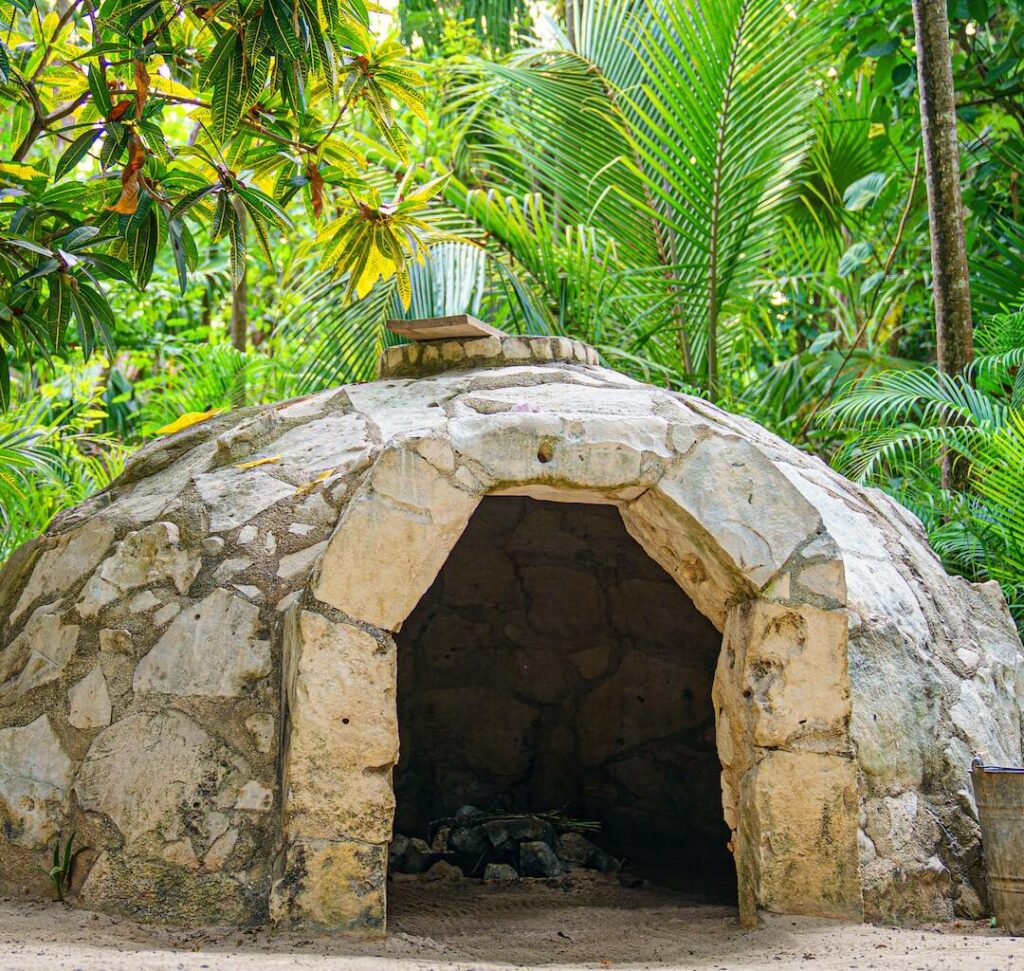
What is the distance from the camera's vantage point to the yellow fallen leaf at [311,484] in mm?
3825

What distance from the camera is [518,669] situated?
18.1ft

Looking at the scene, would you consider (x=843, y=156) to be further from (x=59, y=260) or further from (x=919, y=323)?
(x=59, y=260)

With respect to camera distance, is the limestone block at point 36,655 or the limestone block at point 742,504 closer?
the limestone block at point 742,504

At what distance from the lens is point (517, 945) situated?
11.3ft

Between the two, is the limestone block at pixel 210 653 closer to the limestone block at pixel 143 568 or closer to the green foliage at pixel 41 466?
the limestone block at pixel 143 568

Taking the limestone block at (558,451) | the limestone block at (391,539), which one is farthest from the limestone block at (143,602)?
the limestone block at (558,451)

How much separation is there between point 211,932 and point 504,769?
2.44 metres

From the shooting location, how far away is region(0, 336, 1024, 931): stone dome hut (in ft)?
10.4

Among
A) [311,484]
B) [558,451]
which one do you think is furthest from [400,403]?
[558,451]

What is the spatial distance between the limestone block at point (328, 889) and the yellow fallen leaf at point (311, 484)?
1.15 meters

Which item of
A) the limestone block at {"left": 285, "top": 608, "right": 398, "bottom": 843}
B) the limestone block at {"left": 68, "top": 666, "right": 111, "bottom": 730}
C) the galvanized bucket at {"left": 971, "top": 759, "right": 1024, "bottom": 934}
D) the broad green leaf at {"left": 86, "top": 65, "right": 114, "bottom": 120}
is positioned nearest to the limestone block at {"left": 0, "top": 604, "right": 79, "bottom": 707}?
the limestone block at {"left": 68, "top": 666, "right": 111, "bottom": 730}

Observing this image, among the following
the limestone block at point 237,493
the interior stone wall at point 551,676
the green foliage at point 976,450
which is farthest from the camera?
the interior stone wall at point 551,676

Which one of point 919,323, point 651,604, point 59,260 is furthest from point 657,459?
point 919,323

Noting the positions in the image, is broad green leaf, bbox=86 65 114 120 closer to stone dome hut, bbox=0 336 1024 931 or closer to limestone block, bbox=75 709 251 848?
stone dome hut, bbox=0 336 1024 931
